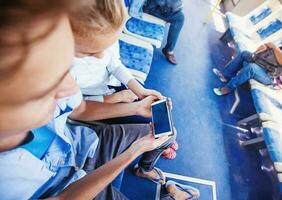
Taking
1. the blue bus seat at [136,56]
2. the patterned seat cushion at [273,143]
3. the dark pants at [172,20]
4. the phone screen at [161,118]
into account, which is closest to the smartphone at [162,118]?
the phone screen at [161,118]

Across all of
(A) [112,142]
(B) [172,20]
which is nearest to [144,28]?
(B) [172,20]

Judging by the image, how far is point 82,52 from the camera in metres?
1.00

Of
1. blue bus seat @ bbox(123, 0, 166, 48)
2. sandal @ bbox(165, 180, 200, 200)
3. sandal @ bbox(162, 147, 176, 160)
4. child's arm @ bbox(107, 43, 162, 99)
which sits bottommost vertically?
sandal @ bbox(162, 147, 176, 160)

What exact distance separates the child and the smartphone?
0.42ft

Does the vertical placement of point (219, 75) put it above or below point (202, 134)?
above

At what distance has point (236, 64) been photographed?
2945 millimetres

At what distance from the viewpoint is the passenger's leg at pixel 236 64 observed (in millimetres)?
2826

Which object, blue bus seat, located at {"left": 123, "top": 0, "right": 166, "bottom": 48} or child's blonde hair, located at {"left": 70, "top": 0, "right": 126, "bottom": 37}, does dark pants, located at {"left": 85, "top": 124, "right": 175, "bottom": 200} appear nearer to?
child's blonde hair, located at {"left": 70, "top": 0, "right": 126, "bottom": 37}

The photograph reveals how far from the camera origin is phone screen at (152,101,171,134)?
131 cm

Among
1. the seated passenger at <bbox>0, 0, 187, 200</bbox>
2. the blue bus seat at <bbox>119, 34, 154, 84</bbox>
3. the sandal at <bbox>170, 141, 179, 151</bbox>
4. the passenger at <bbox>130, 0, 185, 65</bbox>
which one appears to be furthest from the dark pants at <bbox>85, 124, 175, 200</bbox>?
the passenger at <bbox>130, 0, 185, 65</bbox>

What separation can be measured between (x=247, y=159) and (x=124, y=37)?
162cm

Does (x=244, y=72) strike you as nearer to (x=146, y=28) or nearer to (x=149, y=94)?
(x=146, y=28)

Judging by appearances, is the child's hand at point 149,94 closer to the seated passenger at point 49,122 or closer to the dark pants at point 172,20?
the seated passenger at point 49,122

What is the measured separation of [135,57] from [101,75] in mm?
578
